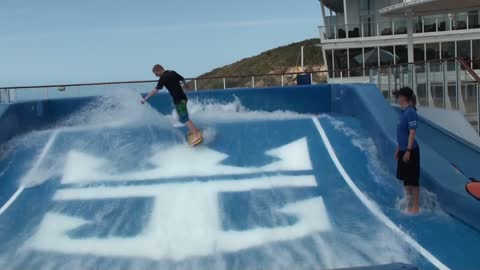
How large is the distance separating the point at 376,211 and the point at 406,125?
1140mm

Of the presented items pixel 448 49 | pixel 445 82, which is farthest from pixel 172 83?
pixel 448 49

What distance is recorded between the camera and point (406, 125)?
22.0ft

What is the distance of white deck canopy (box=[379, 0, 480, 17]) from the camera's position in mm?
18266

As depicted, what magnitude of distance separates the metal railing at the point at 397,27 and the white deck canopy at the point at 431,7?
8.53m

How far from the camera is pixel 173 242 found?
6172mm

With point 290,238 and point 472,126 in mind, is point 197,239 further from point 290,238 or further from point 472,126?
point 472,126

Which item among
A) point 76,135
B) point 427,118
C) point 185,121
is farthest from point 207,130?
point 427,118

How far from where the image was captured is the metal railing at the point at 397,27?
28.8 meters

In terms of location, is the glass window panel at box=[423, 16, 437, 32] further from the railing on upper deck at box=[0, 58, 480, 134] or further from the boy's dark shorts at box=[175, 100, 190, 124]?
the boy's dark shorts at box=[175, 100, 190, 124]

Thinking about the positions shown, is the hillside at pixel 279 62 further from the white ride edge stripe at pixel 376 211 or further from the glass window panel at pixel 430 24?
the white ride edge stripe at pixel 376 211

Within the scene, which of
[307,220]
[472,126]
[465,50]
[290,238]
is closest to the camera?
[290,238]

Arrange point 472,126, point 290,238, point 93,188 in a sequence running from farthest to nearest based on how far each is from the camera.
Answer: point 472,126 < point 93,188 < point 290,238

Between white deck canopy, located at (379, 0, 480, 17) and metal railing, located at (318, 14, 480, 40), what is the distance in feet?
28.0

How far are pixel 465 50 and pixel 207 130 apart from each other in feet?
77.2
